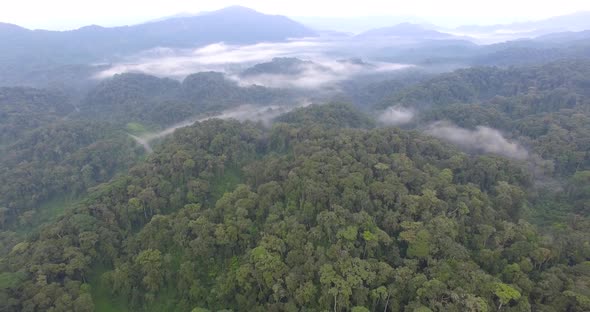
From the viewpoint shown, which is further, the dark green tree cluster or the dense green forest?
the dense green forest

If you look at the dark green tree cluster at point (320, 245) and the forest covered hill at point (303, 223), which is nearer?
the dark green tree cluster at point (320, 245)

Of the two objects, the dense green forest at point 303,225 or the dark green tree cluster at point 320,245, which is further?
the dense green forest at point 303,225

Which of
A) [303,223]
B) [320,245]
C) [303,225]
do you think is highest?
[303,225]

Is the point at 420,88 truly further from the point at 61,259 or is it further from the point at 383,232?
the point at 61,259

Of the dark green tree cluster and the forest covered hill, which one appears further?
the forest covered hill

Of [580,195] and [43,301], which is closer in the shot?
[43,301]

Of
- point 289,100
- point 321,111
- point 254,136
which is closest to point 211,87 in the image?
point 289,100

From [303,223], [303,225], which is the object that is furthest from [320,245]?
[303,223]

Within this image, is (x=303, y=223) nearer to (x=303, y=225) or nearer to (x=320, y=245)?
(x=303, y=225)
